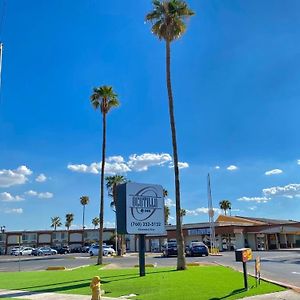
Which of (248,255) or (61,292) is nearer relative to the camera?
(248,255)

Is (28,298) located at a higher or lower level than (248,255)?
lower

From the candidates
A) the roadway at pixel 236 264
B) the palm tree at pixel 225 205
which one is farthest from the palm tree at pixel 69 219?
the roadway at pixel 236 264

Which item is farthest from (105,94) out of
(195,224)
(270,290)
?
(195,224)

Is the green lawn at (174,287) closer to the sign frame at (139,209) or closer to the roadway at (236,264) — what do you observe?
the roadway at (236,264)

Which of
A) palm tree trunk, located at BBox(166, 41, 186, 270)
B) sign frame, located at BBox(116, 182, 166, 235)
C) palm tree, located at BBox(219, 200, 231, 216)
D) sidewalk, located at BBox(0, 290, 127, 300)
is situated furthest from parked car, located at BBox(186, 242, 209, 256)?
palm tree, located at BBox(219, 200, 231, 216)

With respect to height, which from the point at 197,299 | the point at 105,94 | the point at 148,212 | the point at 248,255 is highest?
the point at 105,94

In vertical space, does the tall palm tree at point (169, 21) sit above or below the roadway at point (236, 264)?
above

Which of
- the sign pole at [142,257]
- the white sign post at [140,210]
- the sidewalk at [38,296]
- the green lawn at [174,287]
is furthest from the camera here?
the white sign post at [140,210]

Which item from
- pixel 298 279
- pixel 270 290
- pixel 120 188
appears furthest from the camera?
pixel 120 188

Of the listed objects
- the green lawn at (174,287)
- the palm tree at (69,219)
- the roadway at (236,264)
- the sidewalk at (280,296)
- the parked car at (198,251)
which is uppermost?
the palm tree at (69,219)

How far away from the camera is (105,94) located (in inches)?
1479

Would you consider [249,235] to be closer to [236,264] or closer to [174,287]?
[236,264]

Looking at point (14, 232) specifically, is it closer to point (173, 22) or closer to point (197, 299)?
point (173, 22)

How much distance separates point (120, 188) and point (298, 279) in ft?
32.7
